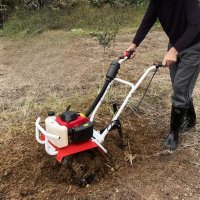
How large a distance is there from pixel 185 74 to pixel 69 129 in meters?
1.15

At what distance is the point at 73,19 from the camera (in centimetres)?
923

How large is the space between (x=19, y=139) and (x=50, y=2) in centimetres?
617

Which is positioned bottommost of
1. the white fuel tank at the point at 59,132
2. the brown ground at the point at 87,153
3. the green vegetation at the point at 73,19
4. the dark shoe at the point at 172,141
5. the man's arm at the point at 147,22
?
the green vegetation at the point at 73,19

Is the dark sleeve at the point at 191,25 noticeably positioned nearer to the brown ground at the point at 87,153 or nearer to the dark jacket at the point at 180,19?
the dark jacket at the point at 180,19

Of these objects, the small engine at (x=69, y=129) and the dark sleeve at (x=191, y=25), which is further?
the dark sleeve at (x=191, y=25)

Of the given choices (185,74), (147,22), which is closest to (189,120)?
(185,74)

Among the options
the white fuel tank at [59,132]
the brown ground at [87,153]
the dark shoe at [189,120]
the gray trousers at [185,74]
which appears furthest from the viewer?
the dark shoe at [189,120]

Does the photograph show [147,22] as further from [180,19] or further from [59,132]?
[59,132]

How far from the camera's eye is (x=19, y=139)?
13.4 feet

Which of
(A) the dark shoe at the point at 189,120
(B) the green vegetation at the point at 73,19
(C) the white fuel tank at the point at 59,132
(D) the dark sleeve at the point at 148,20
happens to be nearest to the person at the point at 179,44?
(D) the dark sleeve at the point at 148,20

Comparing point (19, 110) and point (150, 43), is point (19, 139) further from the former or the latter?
point (150, 43)

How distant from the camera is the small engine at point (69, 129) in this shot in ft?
10.4

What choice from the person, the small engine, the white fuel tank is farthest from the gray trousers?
the white fuel tank

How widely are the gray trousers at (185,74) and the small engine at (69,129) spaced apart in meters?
0.90
